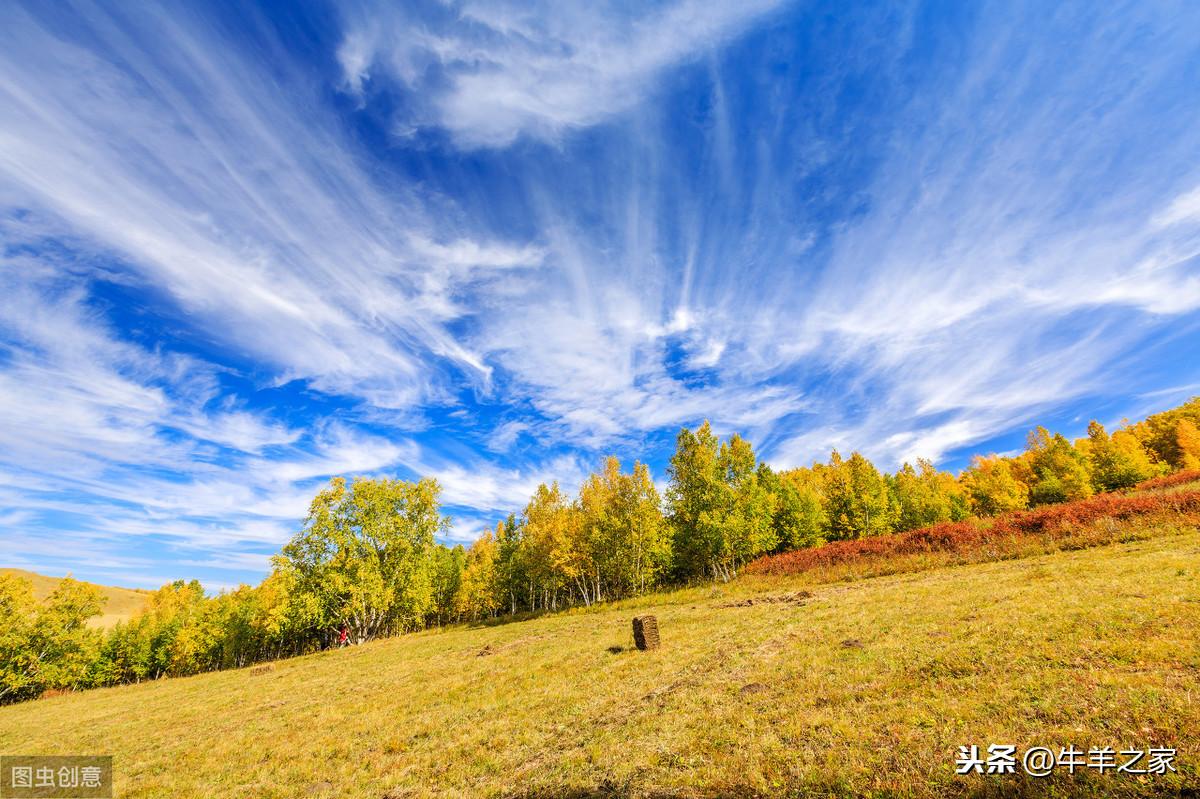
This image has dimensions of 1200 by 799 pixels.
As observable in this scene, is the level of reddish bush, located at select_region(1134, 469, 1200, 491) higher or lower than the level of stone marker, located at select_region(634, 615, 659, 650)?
higher

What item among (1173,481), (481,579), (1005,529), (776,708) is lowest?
(481,579)

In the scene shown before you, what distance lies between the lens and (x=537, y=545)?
2072 inches

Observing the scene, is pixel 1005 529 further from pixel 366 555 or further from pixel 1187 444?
pixel 1187 444

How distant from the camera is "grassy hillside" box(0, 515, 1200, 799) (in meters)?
7.12

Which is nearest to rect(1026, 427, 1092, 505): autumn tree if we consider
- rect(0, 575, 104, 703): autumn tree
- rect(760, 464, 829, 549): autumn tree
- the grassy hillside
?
rect(760, 464, 829, 549): autumn tree

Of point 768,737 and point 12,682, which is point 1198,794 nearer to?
point 768,737

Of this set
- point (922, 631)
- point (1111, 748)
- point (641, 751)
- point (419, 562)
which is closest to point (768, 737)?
point (641, 751)

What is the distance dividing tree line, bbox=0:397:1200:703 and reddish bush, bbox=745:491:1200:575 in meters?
9.34

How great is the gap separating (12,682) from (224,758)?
67321 millimetres

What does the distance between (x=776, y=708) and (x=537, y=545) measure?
45.3 m

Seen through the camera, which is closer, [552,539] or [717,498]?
[717,498]

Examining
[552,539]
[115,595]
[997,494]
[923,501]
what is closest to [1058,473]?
[997,494]

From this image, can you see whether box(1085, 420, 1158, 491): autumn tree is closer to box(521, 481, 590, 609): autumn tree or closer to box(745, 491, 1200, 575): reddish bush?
box(745, 491, 1200, 575): reddish bush

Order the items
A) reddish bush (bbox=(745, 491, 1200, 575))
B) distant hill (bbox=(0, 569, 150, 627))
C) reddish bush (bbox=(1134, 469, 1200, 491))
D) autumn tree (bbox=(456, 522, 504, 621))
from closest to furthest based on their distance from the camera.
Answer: reddish bush (bbox=(745, 491, 1200, 575)) < reddish bush (bbox=(1134, 469, 1200, 491)) < autumn tree (bbox=(456, 522, 504, 621)) < distant hill (bbox=(0, 569, 150, 627))
